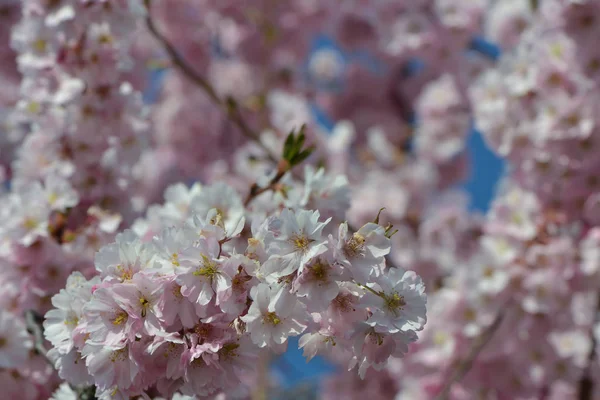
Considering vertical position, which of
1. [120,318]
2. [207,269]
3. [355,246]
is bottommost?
[120,318]

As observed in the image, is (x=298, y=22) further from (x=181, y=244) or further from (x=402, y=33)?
(x=181, y=244)

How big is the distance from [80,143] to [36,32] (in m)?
0.40

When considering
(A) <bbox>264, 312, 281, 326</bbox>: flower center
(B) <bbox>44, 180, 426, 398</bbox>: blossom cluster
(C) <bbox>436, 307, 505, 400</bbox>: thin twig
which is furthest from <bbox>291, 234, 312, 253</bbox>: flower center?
(C) <bbox>436, 307, 505, 400</bbox>: thin twig

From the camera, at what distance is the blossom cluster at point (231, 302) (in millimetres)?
1196

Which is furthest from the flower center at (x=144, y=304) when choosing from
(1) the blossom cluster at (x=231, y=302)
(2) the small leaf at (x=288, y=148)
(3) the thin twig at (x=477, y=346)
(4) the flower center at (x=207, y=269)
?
(3) the thin twig at (x=477, y=346)

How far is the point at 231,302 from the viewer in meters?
1.21

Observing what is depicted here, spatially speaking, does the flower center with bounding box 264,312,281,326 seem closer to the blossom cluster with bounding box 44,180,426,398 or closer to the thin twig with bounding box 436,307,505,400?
the blossom cluster with bounding box 44,180,426,398

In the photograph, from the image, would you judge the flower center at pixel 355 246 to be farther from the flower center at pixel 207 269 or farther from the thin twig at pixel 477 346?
the thin twig at pixel 477 346

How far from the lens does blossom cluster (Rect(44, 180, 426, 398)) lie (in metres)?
1.20

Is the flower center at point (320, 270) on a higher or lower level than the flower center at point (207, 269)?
higher

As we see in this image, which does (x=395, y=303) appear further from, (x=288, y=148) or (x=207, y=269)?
(x=288, y=148)

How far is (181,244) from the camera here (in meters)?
1.26

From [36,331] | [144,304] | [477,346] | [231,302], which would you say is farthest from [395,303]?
[477,346]

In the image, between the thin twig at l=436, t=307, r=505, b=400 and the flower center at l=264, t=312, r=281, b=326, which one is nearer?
the flower center at l=264, t=312, r=281, b=326
